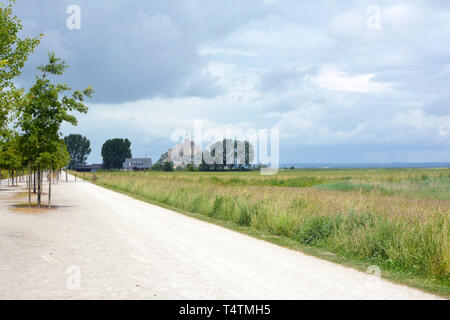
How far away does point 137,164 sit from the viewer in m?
158

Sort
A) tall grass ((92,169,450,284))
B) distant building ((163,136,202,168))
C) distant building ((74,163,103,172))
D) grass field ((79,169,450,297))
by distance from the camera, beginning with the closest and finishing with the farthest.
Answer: grass field ((79,169,450,297)), tall grass ((92,169,450,284)), distant building ((163,136,202,168)), distant building ((74,163,103,172))

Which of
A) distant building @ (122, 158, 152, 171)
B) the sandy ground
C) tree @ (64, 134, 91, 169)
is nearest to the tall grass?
the sandy ground

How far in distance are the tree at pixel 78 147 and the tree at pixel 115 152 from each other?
26783 millimetres

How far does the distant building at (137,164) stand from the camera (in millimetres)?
156587

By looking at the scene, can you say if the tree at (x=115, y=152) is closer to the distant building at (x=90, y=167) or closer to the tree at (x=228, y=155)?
the distant building at (x=90, y=167)

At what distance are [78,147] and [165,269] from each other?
639ft

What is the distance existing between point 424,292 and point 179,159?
473 ft

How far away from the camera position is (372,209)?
12602 mm

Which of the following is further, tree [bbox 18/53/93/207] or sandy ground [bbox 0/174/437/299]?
tree [bbox 18/53/93/207]

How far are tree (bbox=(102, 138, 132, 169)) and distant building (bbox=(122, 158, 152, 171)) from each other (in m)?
7.95

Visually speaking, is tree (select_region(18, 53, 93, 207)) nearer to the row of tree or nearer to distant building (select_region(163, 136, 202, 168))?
the row of tree

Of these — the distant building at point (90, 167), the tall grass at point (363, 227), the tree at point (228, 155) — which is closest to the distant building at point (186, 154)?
the tree at point (228, 155)

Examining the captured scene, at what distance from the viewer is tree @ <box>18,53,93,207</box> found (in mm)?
21297
